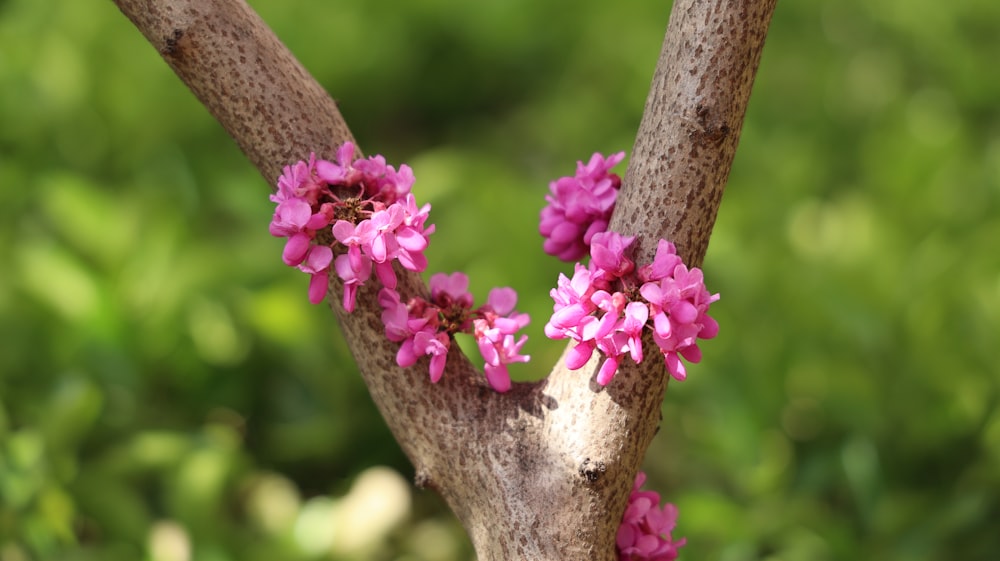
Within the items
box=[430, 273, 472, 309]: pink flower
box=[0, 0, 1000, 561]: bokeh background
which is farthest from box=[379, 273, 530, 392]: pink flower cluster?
box=[0, 0, 1000, 561]: bokeh background

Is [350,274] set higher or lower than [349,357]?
lower

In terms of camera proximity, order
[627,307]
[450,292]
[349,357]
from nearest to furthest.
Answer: [627,307] < [450,292] < [349,357]

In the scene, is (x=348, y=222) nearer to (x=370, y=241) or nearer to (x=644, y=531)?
(x=370, y=241)

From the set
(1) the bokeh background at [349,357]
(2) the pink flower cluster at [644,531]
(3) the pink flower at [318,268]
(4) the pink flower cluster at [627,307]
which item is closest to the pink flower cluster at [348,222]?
(3) the pink flower at [318,268]

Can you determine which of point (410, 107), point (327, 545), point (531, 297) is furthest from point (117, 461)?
point (410, 107)

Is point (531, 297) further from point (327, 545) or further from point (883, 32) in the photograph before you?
point (883, 32)

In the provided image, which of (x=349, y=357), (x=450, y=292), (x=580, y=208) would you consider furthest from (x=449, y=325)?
(x=349, y=357)
